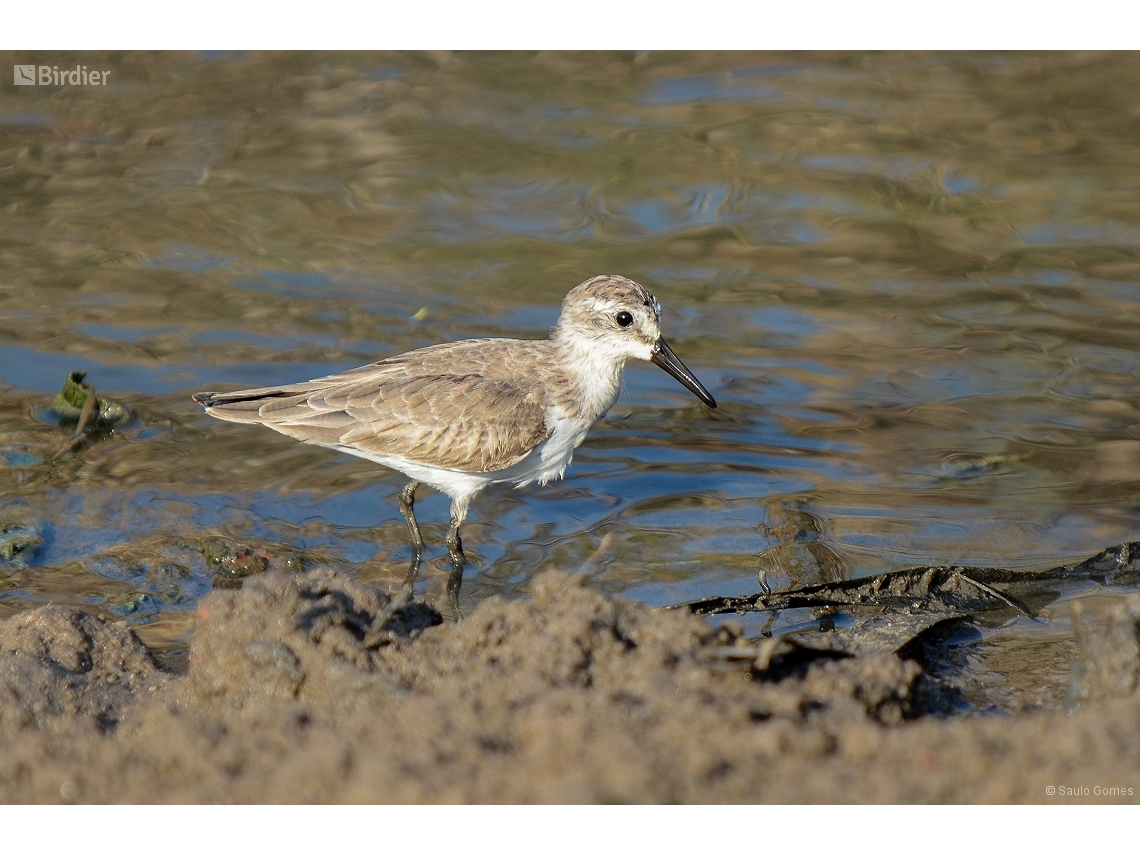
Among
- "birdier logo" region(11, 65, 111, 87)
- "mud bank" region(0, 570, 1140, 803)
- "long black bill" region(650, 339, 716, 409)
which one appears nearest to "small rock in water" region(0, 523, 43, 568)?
"mud bank" region(0, 570, 1140, 803)

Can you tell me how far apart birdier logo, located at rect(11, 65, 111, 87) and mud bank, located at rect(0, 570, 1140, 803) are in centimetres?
883

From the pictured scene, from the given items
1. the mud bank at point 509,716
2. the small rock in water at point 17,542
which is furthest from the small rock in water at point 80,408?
the mud bank at point 509,716

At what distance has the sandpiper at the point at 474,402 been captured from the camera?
261 inches

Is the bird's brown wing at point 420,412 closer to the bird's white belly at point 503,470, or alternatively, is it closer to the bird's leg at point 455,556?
the bird's white belly at point 503,470

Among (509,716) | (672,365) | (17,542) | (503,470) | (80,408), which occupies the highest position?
(672,365)

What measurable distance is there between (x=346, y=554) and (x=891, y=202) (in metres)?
6.73

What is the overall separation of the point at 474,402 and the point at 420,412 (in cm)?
32

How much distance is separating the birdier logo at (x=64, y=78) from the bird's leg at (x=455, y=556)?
25.7ft

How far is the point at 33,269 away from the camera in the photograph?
10.0m

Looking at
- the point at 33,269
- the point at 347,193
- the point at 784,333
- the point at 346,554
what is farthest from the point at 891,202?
the point at 33,269

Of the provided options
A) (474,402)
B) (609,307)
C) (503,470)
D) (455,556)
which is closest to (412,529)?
(455,556)

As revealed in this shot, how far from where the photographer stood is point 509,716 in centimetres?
392

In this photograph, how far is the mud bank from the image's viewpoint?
3605 mm

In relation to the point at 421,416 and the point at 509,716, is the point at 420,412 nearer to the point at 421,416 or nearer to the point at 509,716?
the point at 421,416
